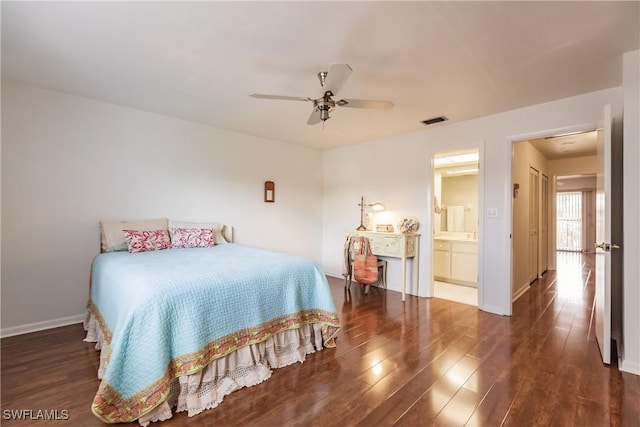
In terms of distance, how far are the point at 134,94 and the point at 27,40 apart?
0.98 meters

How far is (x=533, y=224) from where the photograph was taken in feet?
17.4

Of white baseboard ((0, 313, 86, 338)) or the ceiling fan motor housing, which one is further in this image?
Result: white baseboard ((0, 313, 86, 338))

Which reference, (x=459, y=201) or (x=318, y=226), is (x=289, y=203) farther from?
(x=459, y=201)

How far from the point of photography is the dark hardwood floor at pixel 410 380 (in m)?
1.74

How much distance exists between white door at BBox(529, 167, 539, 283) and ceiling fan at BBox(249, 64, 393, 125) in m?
4.01

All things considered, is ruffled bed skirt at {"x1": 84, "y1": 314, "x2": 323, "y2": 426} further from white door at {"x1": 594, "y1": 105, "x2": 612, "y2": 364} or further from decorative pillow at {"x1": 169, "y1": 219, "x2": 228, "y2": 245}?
white door at {"x1": 594, "y1": 105, "x2": 612, "y2": 364}

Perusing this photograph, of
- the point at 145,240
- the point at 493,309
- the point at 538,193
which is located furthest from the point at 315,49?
the point at 538,193

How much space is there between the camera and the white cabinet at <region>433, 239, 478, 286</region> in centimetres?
490

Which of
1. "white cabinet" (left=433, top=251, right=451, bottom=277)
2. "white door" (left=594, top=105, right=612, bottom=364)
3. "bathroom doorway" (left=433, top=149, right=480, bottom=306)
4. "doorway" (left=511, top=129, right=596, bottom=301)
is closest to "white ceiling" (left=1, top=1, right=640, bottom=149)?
"white door" (left=594, top=105, right=612, bottom=364)

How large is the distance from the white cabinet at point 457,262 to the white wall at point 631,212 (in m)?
2.55

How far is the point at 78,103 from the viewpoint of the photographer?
3230 mm

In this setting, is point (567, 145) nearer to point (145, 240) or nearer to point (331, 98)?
point (331, 98)

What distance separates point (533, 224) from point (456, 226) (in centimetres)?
125

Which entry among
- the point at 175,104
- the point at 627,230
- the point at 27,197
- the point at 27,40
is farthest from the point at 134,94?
the point at 627,230
